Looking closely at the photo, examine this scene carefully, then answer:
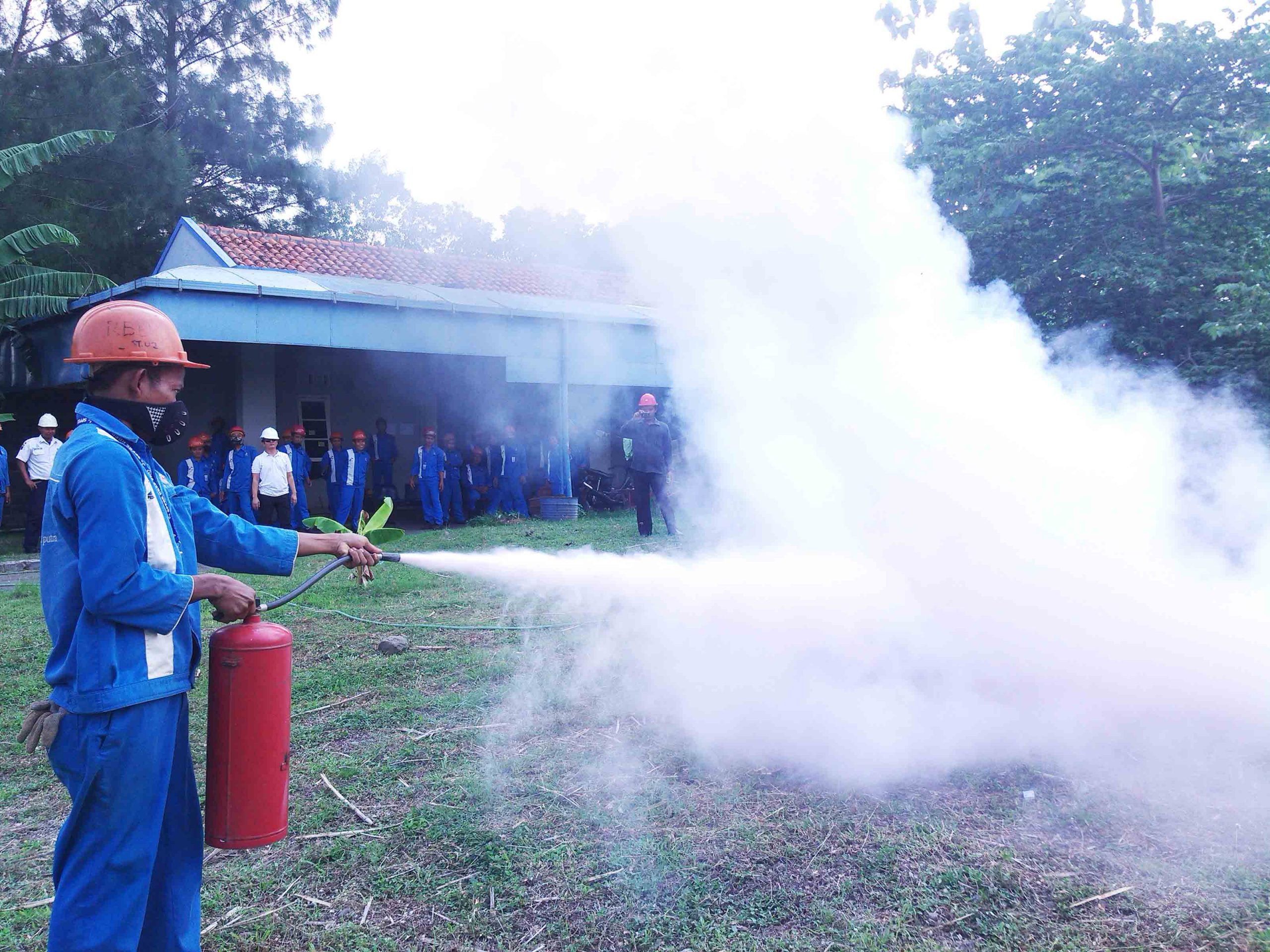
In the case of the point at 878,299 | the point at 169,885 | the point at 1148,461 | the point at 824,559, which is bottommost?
the point at 169,885

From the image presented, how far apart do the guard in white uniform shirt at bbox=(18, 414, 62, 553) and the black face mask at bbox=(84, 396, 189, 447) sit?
11.8m

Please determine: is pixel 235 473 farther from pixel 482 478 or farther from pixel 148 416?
pixel 148 416

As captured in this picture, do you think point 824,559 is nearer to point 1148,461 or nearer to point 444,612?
point 1148,461

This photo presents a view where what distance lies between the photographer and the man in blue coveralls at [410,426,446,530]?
632 inches

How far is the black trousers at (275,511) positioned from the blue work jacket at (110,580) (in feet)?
36.5

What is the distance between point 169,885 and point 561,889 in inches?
53.4

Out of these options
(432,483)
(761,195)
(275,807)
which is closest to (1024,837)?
(275,807)

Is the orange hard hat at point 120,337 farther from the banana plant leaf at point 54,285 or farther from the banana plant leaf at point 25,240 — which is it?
the banana plant leaf at point 54,285

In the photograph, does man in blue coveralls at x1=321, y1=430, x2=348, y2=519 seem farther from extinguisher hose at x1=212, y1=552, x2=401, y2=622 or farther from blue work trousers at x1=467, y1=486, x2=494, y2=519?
extinguisher hose at x1=212, y1=552, x2=401, y2=622

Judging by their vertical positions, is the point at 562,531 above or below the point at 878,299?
below

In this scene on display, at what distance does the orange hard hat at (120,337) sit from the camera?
260 centimetres

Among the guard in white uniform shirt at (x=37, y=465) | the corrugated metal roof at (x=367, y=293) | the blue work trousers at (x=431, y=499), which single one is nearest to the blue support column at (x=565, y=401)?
the corrugated metal roof at (x=367, y=293)

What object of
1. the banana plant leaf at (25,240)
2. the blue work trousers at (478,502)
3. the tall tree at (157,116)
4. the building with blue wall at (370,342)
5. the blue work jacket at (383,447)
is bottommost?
the blue work trousers at (478,502)

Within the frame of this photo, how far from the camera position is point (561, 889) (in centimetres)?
331
